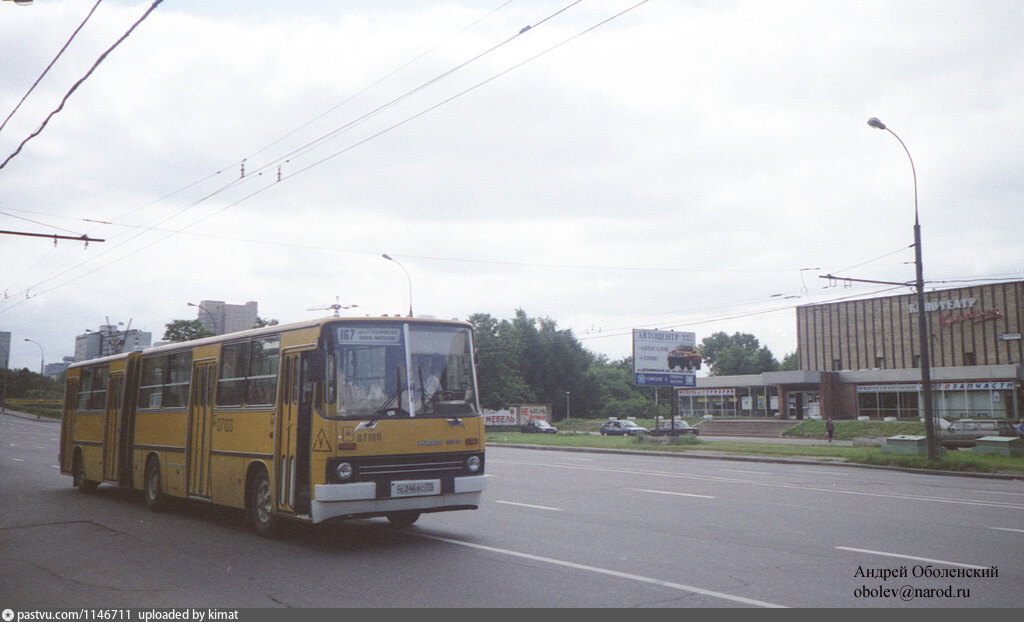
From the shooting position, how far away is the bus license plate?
9352 millimetres

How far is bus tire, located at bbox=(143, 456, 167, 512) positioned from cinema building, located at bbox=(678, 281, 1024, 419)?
55.5 meters

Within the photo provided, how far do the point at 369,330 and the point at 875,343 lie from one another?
69925 millimetres

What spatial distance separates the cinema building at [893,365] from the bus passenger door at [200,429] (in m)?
55.9

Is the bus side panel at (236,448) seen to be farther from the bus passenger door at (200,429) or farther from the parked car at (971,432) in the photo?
the parked car at (971,432)

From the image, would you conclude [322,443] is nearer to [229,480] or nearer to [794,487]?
[229,480]

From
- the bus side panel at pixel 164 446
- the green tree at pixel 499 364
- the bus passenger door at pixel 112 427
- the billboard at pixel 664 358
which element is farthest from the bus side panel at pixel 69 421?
the green tree at pixel 499 364

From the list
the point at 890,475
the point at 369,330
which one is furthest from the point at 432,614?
the point at 890,475

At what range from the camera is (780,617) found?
19.5 ft

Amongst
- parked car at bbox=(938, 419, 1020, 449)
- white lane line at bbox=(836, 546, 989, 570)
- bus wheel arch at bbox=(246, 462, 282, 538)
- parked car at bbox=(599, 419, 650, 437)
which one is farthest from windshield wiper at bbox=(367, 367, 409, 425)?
parked car at bbox=(599, 419, 650, 437)

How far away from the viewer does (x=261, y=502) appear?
1053cm

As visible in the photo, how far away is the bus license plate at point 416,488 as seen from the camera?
9.35 metres

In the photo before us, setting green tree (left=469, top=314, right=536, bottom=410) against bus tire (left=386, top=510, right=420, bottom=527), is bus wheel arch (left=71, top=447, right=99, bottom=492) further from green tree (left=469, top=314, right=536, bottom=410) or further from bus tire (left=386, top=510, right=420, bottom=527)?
green tree (left=469, top=314, right=536, bottom=410)

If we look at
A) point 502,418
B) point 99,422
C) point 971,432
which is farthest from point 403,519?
point 502,418

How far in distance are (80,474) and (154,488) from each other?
4.62m
